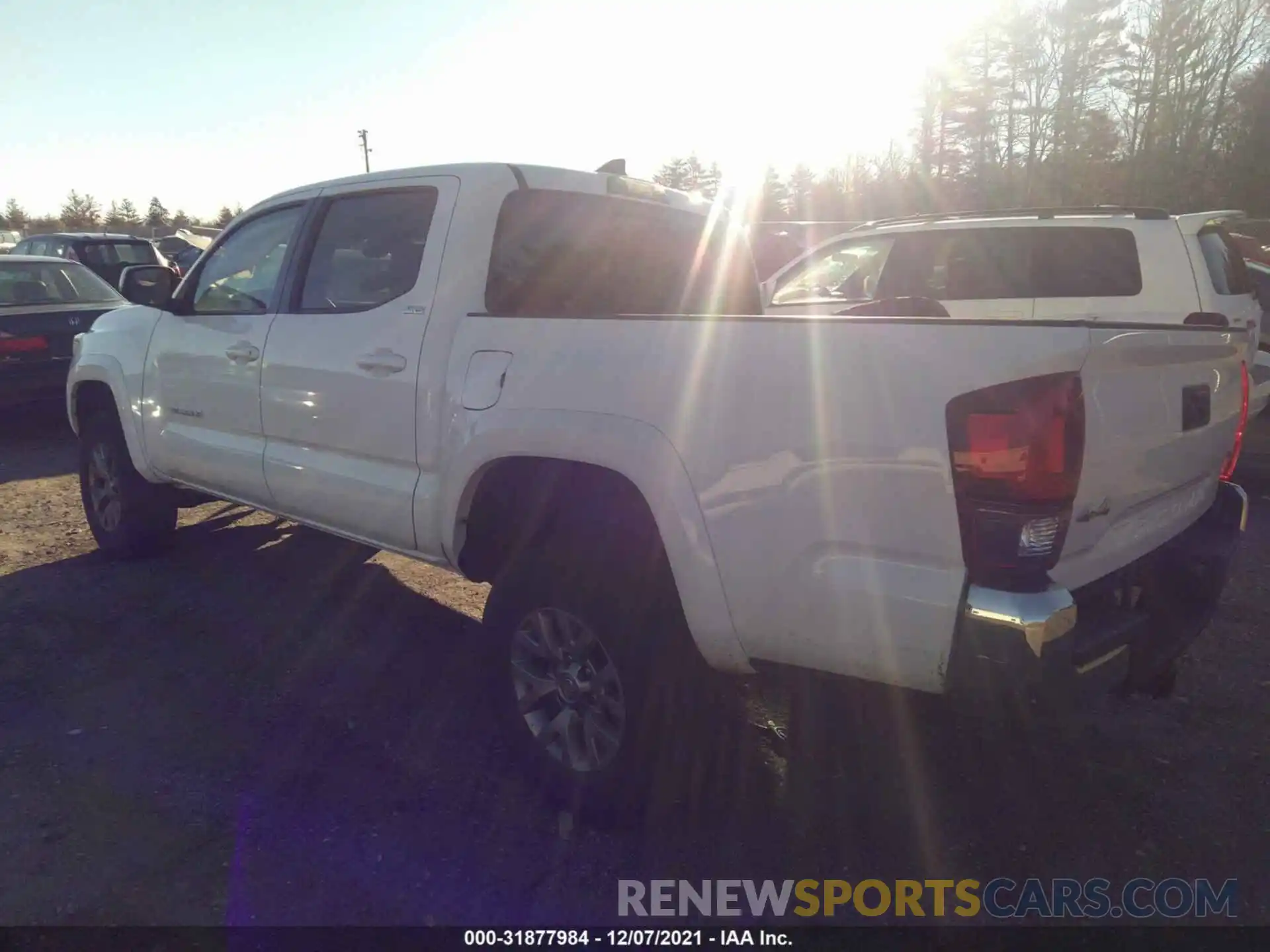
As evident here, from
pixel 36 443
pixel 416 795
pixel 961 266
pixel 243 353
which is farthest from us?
pixel 36 443

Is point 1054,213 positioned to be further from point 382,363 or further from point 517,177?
point 382,363

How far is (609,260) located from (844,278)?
4.93m

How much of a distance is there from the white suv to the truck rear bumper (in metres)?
2.89

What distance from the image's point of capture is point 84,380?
5121 millimetres

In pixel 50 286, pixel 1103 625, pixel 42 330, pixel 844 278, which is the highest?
pixel 50 286

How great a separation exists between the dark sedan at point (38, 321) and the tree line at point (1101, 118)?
74.9 feet

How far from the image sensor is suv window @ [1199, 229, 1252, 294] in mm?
5887

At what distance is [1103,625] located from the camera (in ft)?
7.23

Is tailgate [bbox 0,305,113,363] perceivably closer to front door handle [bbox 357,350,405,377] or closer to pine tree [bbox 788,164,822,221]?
front door handle [bbox 357,350,405,377]

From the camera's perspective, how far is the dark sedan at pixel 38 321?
782 centimetres

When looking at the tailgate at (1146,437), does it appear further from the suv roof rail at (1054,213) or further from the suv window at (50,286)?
the suv window at (50,286)

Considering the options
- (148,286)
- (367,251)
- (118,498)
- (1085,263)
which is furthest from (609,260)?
(1085,263)

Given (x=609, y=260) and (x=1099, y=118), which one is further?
(x=1099, y=118)

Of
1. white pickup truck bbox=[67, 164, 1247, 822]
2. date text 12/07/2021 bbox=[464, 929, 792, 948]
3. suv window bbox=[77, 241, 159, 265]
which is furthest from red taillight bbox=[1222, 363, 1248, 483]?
suv window bbox=[77, 241, 159, 265]
